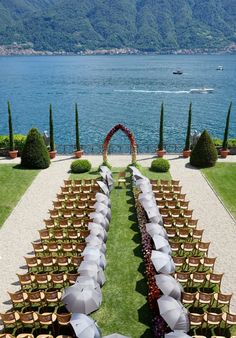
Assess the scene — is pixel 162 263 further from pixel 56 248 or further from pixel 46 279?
pixel 56 248

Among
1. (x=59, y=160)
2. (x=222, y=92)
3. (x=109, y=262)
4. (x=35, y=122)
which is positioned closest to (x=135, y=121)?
(x=35, y=122)

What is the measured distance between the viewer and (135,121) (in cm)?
7562

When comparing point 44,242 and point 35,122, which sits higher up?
point 44,242

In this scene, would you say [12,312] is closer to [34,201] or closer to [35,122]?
[34,201]

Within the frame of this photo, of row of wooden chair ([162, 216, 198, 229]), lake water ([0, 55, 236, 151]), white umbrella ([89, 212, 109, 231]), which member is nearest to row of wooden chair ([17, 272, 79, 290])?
white umbrella ([89, 212, 109, 231])

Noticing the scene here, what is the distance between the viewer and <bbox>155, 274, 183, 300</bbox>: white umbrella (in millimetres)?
15406

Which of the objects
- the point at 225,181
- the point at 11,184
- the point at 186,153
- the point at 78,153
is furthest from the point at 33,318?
the point at 186,153

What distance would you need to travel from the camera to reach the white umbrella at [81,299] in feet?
48.7

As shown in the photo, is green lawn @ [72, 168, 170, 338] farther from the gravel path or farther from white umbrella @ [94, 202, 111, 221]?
the gravel path

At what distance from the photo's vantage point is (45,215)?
2619cm

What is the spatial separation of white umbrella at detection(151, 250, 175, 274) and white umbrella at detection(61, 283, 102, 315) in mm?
2894

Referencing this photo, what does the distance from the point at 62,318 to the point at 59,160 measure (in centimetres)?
2485

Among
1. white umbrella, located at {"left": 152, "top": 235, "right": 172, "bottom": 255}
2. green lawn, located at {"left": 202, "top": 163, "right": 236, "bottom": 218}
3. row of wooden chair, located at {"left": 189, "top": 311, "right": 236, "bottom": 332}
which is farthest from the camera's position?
green lawn, located at {"left": 202, "top": 163, "right": 236, "bottom": 218}

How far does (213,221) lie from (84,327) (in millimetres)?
14015
